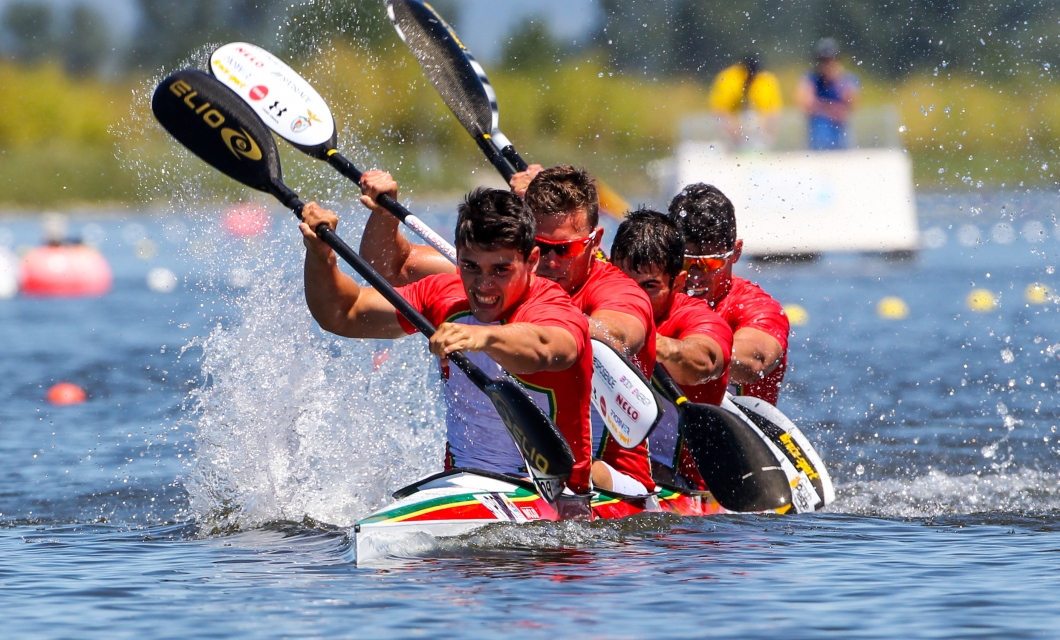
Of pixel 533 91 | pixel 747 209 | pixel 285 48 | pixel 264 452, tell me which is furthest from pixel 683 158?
pixel 264 452

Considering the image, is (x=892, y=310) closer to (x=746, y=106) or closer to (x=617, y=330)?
(x=746, y=106)

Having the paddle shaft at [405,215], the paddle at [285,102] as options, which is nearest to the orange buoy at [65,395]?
the paddle at [285,102]

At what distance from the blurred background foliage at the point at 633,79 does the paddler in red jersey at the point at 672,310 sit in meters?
10.2

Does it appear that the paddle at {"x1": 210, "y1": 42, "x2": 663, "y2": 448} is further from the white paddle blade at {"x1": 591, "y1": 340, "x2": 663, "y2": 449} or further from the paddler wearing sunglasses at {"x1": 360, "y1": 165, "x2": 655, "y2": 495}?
the white paddle blade at {"x1": 591, "y1": 340, "x2": 663, "y2": 449}

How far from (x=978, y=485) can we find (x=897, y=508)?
3.04 feet

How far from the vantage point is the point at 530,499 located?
4801mm

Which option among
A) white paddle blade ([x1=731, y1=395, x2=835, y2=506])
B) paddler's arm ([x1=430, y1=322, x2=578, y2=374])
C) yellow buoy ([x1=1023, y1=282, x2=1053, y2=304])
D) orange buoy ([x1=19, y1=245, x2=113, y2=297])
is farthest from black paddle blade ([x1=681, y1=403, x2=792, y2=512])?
orange buoy ([x1=19, y1=245, x2=113, y2=297])

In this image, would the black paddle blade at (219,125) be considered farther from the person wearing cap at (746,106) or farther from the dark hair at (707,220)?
the person wearing cap at (746,106)

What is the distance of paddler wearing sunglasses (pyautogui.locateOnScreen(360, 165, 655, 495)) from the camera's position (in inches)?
198

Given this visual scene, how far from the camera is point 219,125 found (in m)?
5.49

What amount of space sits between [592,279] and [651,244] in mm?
367

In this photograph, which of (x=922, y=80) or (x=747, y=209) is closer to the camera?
(x=747, y=209)

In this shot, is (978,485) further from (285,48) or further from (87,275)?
(87,275)

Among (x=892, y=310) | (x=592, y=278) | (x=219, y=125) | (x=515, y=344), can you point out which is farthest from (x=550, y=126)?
Result: (x=515, y=344)
